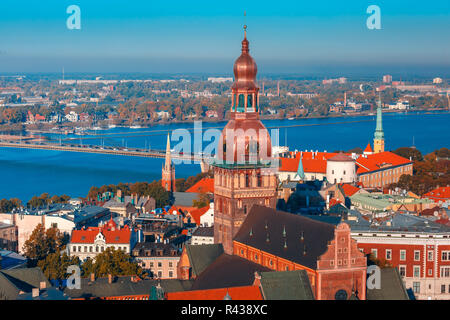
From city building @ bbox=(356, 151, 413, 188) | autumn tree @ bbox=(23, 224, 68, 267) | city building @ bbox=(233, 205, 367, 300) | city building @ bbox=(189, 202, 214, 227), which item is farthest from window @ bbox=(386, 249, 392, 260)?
city building @ bbox=(356, 151, 413, 188)

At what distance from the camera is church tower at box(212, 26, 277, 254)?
19.1 metres

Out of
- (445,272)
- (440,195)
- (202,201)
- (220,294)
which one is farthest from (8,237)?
(220,294)

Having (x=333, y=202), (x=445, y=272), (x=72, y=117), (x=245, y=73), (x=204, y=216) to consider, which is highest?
(x=245, y=73)

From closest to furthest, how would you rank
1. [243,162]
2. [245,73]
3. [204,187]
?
1. [243,162]
2. [245,73]
3. [204,187]

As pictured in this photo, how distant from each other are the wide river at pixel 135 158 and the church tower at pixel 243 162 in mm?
29762

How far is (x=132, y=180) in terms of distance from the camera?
2158 inches

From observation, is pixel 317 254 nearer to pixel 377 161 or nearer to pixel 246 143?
pixel 246 143

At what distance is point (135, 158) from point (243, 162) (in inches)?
2179

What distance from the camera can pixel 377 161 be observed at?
154 ft

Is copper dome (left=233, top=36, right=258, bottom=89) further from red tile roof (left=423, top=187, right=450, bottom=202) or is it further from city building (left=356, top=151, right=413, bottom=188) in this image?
city building (left=356, top=151, right=413, bottom=188)

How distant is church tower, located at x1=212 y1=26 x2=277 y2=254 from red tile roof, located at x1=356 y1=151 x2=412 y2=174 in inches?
986
